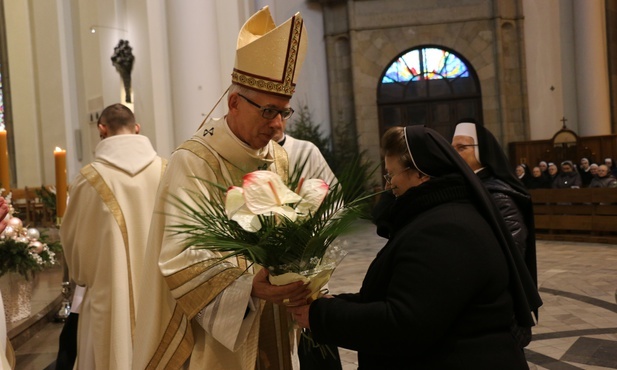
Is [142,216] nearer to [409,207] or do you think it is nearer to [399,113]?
[409,207]

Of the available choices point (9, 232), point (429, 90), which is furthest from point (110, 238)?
point (429, 90)

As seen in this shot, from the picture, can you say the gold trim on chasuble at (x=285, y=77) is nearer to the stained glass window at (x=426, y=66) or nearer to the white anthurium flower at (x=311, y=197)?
the white anthurium flower at (x=311, y=197)

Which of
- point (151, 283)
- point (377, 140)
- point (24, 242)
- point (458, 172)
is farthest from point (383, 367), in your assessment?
point (377, 140)

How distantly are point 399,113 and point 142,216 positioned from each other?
15375 mm

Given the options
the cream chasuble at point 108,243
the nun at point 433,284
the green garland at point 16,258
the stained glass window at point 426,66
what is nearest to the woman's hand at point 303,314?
the nun at point 433,284

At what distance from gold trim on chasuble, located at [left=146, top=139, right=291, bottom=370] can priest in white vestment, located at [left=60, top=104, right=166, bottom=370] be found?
143 centimetres

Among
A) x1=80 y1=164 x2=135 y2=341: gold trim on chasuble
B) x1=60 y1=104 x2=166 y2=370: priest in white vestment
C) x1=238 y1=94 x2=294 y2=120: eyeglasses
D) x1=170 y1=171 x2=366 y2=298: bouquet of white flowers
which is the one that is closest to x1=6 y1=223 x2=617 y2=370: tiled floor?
x1=170 y1=171 x2=366 y2=298: bouquet of white flowers

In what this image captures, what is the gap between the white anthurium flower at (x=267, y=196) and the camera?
1990mm

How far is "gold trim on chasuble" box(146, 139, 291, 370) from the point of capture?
2.46 meters

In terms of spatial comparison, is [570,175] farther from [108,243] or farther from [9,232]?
[108,243]

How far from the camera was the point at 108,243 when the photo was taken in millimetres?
4074

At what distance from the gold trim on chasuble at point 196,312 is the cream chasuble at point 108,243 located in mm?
1433

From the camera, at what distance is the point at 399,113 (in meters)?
19.1

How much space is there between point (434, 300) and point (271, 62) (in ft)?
3.43
